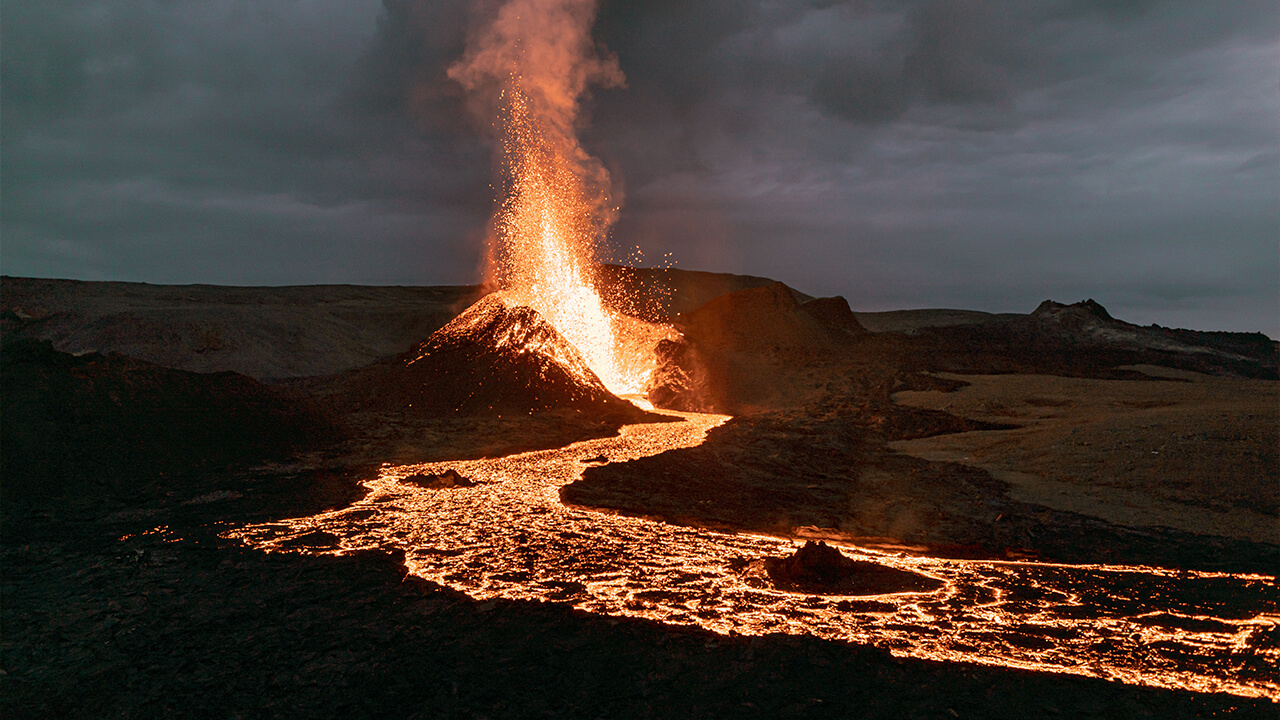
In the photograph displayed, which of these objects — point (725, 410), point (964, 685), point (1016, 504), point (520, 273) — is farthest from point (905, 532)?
point (520, 273)

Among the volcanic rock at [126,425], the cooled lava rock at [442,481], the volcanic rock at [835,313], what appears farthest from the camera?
the volcanic rock at [835,313]

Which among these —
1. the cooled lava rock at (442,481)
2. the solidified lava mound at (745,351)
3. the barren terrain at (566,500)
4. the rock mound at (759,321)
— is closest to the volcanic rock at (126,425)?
the barren terrain at (566,500)

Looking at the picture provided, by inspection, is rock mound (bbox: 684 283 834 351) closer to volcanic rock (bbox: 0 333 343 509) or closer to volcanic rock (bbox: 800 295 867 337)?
volcanic rock (bbox: 800 295 867 337)

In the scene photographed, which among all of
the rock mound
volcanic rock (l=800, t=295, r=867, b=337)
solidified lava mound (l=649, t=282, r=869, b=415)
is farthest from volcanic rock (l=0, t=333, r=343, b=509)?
volcanic rock (l=800, t=295, r=867, b=337)

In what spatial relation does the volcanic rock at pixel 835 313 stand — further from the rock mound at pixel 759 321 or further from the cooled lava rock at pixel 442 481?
the cooled lava rock at pixel 442 481

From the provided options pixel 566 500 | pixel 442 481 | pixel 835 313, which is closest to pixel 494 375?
pixel 442 481

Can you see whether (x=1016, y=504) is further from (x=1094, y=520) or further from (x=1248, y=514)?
(x=1248, y=514)

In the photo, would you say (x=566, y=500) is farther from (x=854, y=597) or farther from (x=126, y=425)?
(x=126, y=425)
